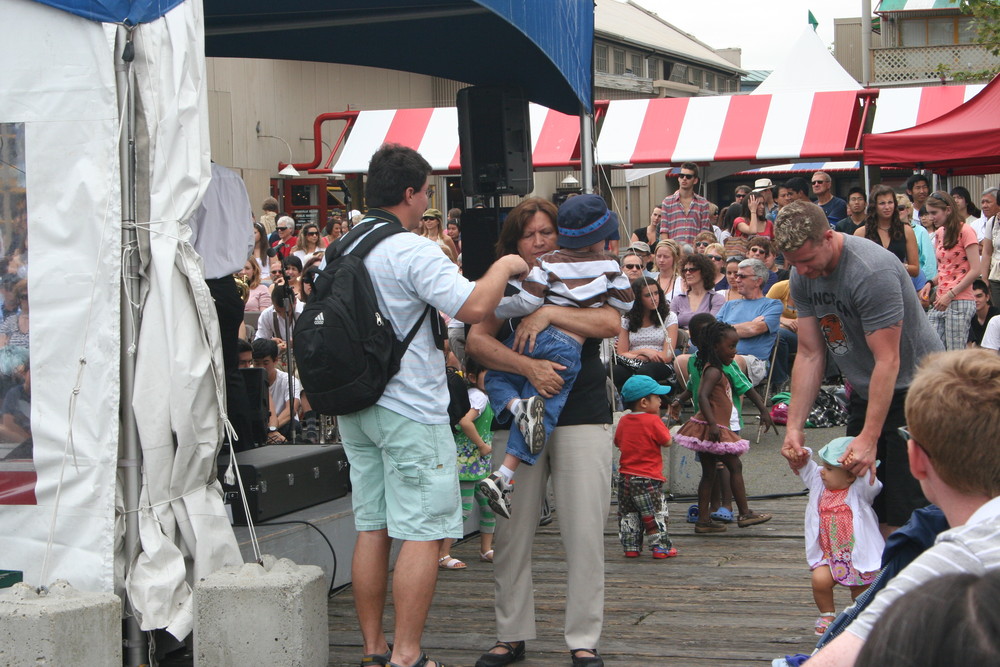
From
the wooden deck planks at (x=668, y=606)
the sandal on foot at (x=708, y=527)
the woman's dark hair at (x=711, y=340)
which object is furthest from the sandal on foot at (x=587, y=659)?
the woman's dark hair at (x=711, y=340)

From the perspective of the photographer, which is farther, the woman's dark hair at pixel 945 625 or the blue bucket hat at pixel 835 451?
the blue bucket hat at pixel 835 451

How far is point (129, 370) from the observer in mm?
4215

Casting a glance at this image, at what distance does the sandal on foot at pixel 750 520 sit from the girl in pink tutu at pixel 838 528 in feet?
7.28

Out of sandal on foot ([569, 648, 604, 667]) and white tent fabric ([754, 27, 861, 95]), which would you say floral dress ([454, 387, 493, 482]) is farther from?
white tent fabric ([754, 27, 861, 95])

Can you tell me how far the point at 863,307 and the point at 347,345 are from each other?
6.09 feet

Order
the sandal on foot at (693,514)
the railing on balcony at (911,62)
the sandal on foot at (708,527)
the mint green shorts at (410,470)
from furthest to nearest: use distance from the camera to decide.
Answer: the railing on balcony at (911,62) < the sandal on foot at (693,514) < the sandal on foot at (708,527) < the mint green shorts at (410,470)

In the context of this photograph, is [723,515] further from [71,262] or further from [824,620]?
A: [71,262]

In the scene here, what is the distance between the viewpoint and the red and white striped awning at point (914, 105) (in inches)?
532

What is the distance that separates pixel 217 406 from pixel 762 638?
248 cm

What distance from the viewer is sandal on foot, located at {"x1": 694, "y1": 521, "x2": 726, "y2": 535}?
262 inches

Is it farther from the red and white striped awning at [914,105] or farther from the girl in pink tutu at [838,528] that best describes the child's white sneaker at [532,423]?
the red and white striped awning at [914,105]

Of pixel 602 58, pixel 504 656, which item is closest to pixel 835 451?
pixel 504 656

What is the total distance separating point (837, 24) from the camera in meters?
54.0

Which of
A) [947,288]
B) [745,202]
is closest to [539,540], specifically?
[947,288]
